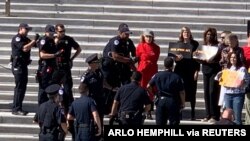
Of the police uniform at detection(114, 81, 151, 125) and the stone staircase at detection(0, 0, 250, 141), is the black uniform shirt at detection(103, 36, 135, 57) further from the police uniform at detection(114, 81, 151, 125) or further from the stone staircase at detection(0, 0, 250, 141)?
the police uniform at detection(114, 81, 151, 125)

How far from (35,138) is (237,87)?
3558 mm

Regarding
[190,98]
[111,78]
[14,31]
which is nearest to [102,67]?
[111,78]

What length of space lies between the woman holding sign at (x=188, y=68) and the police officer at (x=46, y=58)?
6.91 feet

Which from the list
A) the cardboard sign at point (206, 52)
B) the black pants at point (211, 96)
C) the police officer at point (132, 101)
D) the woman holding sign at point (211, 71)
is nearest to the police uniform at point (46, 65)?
the police officer at point (132, 101)

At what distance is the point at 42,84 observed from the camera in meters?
18.1

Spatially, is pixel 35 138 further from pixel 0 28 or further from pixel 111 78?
pixel 0 28

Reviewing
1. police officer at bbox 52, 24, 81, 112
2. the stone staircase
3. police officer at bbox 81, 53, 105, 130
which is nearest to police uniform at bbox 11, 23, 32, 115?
police officer at bbox 52, 24, 81, 112

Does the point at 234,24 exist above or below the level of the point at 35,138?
above

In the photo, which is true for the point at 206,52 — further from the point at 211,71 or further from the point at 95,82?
the point at 95,82

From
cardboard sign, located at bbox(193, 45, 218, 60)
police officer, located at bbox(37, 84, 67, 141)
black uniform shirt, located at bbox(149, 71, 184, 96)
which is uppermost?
cardboard sign, located at bbox(193, 45, 218, 60)

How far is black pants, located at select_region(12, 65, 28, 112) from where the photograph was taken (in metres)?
18.4

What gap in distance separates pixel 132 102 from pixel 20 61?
2811 millimetres

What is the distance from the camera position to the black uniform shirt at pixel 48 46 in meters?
18.0

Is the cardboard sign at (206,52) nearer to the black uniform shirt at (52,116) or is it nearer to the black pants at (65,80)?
the black pants at (65,80)
